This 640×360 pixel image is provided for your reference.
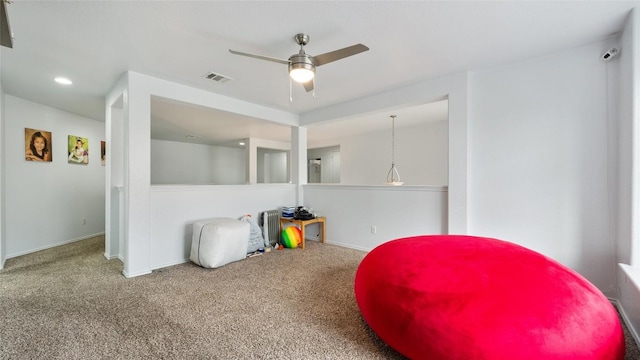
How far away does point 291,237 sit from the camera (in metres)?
4.16

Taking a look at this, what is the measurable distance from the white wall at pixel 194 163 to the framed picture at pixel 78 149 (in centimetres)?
296

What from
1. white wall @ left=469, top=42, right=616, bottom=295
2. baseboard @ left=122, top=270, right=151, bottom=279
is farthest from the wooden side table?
white wall @ left=469, top=42, right=616, bottom=295

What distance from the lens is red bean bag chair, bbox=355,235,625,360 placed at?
1.17 metres

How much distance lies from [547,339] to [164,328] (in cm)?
227

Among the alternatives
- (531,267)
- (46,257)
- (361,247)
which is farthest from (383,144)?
(46,257)

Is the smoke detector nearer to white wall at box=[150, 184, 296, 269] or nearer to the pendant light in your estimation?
the pendant light

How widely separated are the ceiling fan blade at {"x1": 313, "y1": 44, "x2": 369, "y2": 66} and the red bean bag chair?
4.86ft

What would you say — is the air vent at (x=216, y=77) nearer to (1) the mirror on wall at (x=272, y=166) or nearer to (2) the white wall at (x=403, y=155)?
(2) the white wall at (x=403, y=155)

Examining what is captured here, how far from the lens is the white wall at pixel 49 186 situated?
3.68 metres

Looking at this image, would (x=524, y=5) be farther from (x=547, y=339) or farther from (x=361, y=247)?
(x=361, y=247)

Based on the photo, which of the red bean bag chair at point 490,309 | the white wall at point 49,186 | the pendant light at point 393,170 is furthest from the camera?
the pendant light at point 393,170

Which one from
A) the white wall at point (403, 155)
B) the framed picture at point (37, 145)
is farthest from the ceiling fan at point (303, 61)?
the white wall at point (403, 155)

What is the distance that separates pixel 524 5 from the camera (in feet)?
6.13

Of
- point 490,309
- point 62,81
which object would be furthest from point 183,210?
point 490,309
